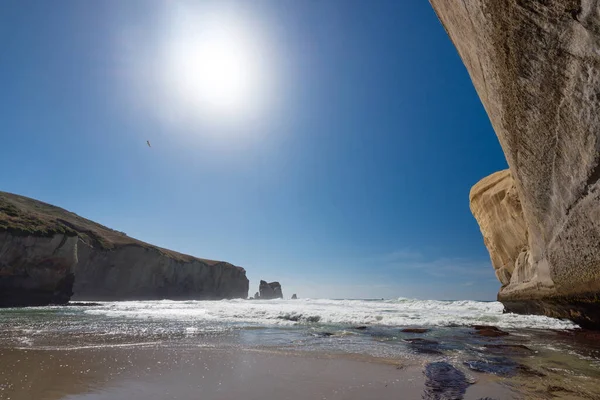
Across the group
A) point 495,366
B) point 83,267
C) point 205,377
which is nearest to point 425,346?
point 495,366

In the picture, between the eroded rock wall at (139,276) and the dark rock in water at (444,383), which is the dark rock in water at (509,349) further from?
the eroded rock wall at (139,276)

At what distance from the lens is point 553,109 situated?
5508mm

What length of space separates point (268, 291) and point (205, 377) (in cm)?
12519

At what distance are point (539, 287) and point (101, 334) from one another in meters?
16.3

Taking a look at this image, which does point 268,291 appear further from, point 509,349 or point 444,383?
point 444,383

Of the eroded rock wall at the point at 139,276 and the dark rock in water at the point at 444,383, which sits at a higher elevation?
the eroded rock wall at the point at 139,276

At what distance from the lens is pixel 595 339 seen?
898 centimetres

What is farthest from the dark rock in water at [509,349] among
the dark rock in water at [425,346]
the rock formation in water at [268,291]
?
the rock formation in water at [268,291]

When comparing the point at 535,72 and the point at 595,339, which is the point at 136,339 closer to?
the point at 535,72

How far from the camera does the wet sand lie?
3.99 meters

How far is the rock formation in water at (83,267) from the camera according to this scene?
35.1m

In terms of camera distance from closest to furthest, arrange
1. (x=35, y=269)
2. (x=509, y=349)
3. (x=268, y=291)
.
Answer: (x=509, y=349)
(x=35, y=269)
(x=268, y=291)

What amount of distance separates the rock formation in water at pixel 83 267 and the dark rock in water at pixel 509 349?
45.0 m

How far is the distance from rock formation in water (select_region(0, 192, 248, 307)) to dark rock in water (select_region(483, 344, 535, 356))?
45.0 m
